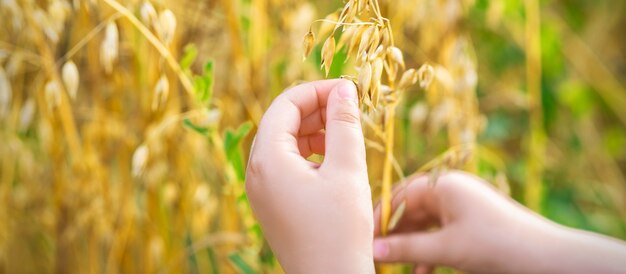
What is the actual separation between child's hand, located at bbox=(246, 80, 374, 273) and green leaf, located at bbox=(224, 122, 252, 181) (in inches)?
4.7

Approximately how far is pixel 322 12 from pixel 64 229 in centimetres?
49

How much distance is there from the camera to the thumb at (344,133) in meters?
0.44

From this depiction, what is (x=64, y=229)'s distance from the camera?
84cm

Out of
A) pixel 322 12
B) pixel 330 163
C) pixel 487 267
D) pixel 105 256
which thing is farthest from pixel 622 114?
pixel 330 163

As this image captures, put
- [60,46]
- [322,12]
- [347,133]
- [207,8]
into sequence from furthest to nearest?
1. [322,12]
2. [60,46]
3. [207,8]
4. [347,133]

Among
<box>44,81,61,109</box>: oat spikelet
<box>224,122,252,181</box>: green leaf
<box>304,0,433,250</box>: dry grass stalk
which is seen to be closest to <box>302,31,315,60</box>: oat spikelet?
<box>304,0,433,250</box>: dry grass stalk

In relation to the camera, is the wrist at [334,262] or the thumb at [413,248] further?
the thumb at [413,248]

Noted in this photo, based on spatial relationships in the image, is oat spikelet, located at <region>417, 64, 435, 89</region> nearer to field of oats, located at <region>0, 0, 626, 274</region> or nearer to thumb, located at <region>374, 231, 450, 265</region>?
field of oats, located at <region>0, 0, 626, 274</region>

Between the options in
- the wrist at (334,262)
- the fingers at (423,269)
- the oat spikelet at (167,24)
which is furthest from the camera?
the fingers at (423,269)

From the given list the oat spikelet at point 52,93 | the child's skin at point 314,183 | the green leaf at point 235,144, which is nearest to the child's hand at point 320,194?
the child's skin at point 314,183

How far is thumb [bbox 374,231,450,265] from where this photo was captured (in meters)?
0.60

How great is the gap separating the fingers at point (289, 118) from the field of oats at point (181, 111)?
3cm

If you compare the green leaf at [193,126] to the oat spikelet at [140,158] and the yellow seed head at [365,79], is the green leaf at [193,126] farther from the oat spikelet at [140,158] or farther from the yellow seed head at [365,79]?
the yellow seed head at [365,79]

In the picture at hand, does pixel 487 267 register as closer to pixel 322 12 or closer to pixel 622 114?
pixel 322 12
